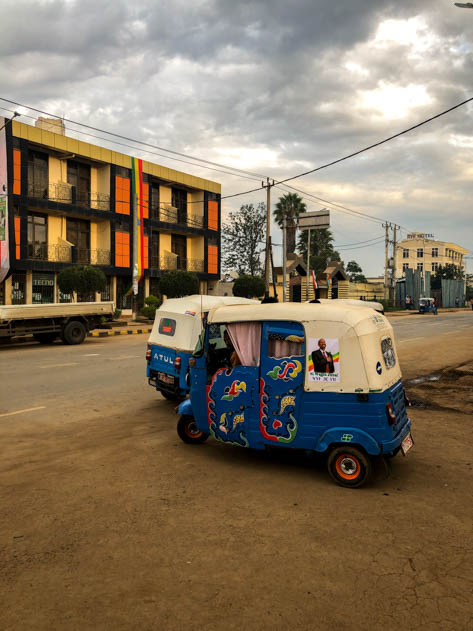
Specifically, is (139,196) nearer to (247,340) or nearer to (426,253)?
(247,340)

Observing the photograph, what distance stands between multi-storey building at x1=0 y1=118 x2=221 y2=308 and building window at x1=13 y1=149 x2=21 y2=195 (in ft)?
0.18

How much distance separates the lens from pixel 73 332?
19547mm

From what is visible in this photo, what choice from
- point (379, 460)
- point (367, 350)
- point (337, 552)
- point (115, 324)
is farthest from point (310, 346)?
point (115, 324)

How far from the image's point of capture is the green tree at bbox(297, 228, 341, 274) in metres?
72.1

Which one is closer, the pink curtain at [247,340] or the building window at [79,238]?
the pink curtain at [247,340]

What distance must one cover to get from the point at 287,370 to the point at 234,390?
0.72 metres

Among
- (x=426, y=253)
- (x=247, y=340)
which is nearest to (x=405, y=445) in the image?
(x=247, y=340)

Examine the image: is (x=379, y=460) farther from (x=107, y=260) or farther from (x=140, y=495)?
(x=107, y=260)

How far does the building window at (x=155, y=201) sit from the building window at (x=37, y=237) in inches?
352

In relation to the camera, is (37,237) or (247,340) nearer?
(247,340)

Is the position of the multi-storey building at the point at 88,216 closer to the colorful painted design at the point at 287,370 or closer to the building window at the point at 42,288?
the building window at the point at 42,288

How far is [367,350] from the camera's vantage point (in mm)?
5219

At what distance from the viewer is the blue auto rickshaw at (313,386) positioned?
518cm

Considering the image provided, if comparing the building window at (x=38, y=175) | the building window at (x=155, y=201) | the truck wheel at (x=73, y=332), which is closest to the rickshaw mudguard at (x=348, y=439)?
the truck wheel at (x=73, y=332)
